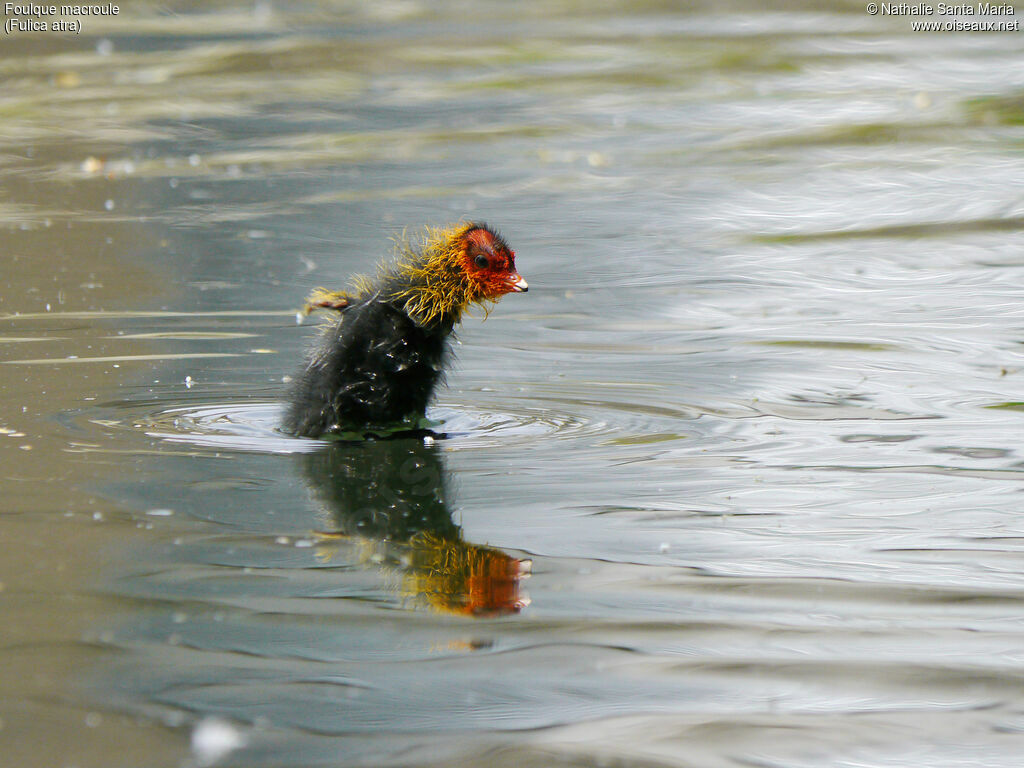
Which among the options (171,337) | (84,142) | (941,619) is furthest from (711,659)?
(84,142)

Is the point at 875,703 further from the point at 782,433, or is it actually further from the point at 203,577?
the point at 782,433

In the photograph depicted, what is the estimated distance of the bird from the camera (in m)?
5.36

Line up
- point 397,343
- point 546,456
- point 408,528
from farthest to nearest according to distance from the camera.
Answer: point 397,343 → point 546,456 → point 408,528

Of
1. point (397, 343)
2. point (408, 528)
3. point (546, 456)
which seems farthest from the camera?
point (397, 343)

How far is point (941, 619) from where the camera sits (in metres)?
3.64

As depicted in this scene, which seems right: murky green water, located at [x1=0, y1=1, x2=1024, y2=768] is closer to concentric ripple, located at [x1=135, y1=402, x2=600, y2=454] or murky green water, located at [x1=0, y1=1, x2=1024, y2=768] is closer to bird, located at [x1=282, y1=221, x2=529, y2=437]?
concentric ripple, located at [x1=135, y1=402, x2=600, y2=454]

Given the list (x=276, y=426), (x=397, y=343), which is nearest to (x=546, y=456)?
(x=397, y=343)

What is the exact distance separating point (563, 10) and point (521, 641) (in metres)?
15.1

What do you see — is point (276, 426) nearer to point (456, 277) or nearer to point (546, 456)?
point (456, 277)

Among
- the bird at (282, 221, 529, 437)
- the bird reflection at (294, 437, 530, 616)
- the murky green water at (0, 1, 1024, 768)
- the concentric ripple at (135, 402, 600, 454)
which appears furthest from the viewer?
the bird at (282, 221, 529, 437)

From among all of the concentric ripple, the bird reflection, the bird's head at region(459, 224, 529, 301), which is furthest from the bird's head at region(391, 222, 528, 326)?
the bird reflection

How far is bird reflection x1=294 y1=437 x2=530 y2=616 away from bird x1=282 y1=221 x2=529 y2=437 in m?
0.16

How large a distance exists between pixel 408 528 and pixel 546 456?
81 cm

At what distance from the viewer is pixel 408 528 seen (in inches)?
170
